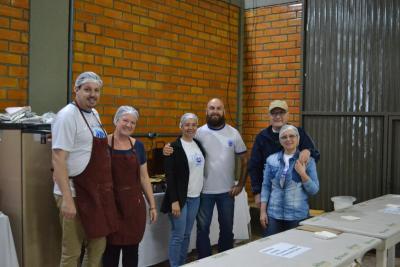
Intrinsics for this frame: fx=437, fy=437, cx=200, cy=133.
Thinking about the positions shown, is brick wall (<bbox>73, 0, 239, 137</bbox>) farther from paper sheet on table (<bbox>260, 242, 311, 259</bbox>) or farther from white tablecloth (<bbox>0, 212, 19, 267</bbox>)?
paper sheet on table (<bbox>260, 242, 311, 259</bbox>)

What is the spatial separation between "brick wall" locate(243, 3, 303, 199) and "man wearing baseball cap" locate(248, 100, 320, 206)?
192 cm

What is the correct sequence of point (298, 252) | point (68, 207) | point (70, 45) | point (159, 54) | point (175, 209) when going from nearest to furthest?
1. point (298, 252)
2. point (68, 207)
3. point (175, 209)
4. point (70, 45)
5. point (159, 54)

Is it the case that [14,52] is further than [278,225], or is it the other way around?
[14,52]

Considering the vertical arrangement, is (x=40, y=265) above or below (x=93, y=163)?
below

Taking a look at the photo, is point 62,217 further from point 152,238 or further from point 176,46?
point 176,46

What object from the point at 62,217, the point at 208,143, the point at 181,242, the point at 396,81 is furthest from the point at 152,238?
the point at 396,81

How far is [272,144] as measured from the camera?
10.3 ft

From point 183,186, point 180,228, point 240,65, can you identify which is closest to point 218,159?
point 183,186

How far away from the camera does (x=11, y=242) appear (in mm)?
2680

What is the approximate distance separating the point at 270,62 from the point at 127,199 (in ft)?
10.0

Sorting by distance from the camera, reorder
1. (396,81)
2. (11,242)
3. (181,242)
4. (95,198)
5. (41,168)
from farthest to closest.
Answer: (396,81) < (181,242) < (41,168) < (11,242) < (95,198)

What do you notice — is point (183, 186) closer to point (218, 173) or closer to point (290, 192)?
point (218, 173)

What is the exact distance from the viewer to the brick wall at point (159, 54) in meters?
3.80

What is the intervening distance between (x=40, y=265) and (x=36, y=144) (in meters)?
0.80
